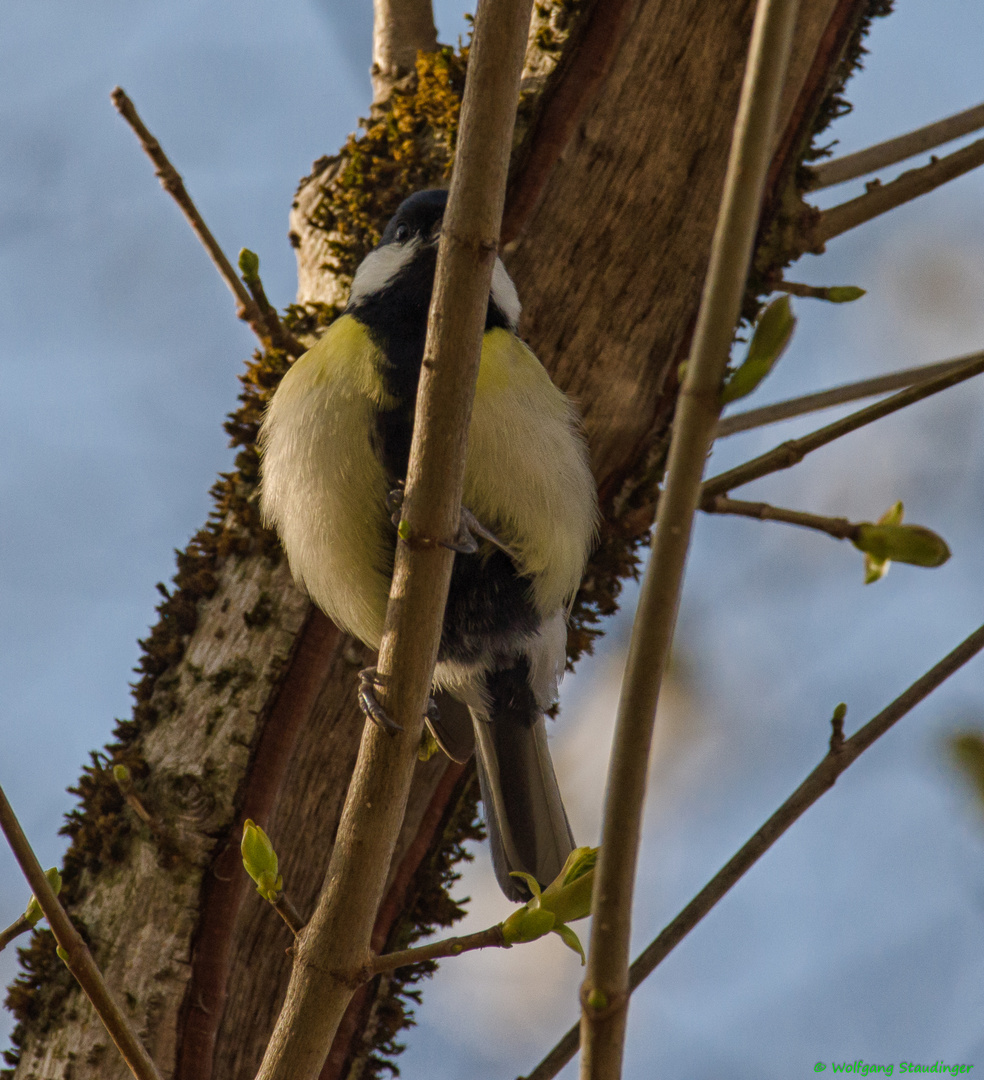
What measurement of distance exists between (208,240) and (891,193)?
131 centimetres

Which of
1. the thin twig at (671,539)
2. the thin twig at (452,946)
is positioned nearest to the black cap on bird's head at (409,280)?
the thin twig at (452,946)

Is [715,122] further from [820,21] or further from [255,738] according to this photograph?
[255,738]

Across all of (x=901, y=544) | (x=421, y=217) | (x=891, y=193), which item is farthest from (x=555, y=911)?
(x=891, y=193)

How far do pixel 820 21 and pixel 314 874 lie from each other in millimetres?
1792

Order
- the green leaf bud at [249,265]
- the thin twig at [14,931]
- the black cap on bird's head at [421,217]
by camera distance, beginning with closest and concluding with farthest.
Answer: the thin twig at [14,931] < the green leaf bud at [249,265] < the black cap on bird's head at [421,217]

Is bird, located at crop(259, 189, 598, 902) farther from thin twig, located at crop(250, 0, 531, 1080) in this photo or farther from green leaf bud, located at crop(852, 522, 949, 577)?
green leaf bud, located at crop(852, 522, 949, 577)

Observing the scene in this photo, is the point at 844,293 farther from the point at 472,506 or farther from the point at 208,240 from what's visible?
the point at 208,240

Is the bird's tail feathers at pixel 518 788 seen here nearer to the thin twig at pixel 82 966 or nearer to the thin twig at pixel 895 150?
the thin twig at pixel 82 966

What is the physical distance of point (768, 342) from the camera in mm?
656

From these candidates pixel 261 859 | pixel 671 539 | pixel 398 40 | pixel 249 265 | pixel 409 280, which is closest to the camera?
pixel 671 539

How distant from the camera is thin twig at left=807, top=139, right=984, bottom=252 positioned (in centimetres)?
208

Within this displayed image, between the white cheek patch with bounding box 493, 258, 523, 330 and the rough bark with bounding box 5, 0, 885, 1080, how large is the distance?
0.22 ft

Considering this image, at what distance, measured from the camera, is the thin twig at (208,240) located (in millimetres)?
1614

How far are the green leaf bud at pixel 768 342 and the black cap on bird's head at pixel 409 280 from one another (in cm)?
112
